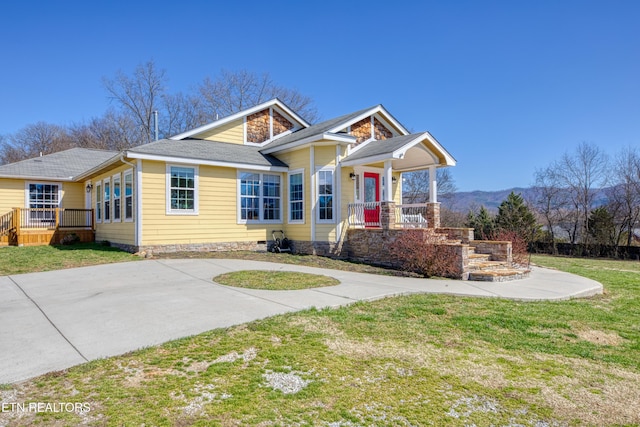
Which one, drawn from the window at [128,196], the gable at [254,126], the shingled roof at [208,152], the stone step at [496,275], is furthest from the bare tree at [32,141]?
the stone step at [496,275]

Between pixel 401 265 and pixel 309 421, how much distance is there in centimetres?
829

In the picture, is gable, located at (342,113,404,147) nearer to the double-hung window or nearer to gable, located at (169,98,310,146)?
the double-hung window

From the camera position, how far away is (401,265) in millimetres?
10805

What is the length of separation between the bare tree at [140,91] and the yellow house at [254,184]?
693 inches

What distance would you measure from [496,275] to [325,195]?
6180 millimetres

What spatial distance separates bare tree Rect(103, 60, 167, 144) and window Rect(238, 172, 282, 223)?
2144 centimetres

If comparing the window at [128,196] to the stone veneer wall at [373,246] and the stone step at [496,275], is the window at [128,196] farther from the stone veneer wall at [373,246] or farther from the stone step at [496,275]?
the stone step at [496,275]

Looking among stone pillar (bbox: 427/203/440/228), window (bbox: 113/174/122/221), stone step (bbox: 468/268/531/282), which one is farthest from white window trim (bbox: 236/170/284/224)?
stone step (bbox: 468/268/531/282)

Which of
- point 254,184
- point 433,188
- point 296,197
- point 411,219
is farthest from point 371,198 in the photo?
point 254,184

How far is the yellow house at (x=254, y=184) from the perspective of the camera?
1245cm

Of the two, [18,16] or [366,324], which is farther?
[18,16]

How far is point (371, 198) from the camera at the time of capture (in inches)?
588

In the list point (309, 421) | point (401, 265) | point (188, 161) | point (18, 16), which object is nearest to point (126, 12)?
point (18, 16)

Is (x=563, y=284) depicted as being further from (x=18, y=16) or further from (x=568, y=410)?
(x=18, y=16)
